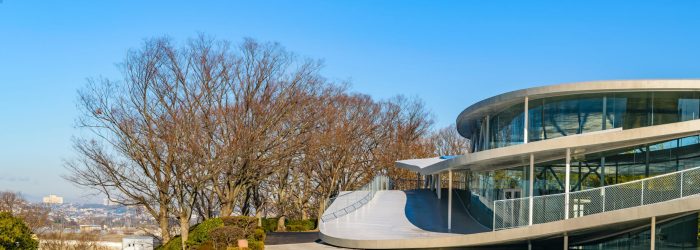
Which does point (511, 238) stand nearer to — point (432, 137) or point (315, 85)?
point (315, 85)

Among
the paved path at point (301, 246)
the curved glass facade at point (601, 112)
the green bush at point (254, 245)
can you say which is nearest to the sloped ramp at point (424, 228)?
the paved path at point (301, 246)

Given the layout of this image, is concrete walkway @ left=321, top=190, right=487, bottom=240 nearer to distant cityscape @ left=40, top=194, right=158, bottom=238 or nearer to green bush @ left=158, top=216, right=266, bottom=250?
green bush @ left=158, top=216, right=266, bottom=250

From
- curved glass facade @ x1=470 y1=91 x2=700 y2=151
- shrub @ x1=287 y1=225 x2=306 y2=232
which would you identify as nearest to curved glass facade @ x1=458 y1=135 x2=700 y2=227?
curved glass facade @ x1=470 y1=91 x2=700 y2=151

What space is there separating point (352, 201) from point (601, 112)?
72.8 feet

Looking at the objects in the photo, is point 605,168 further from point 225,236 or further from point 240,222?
point 240,222

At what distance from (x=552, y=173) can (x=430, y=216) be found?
1142 cm

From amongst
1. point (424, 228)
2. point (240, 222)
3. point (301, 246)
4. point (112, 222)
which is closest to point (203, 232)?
point (240, 222)

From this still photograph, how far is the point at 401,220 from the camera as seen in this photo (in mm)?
33656

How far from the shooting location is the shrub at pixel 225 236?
2833cm

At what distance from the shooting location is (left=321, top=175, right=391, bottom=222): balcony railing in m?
38.6

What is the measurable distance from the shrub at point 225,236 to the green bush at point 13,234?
23.9 feet

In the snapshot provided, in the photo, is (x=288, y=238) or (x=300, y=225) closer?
(x=288, y=238)

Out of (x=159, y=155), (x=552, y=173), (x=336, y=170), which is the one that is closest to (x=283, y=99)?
(x=159, y=155)

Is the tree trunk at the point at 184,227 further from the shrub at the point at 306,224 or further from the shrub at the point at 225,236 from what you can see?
the shrub at the point at 306,224
